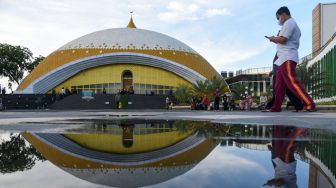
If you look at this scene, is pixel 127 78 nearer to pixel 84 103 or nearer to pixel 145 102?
pixel 145 102

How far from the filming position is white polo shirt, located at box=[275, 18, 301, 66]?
43.8 feet

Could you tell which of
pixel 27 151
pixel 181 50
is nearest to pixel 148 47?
pixel 181 50

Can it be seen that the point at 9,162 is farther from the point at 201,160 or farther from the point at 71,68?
the point at 71,68

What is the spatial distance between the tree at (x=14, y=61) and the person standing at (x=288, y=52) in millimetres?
60746

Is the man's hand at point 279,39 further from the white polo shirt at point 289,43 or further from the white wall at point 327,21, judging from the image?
the white wall at point 327,21

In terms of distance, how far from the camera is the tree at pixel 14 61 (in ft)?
219

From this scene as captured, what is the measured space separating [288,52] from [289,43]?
325 mm

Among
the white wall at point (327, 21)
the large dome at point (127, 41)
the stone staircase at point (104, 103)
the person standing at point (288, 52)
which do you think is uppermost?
the white wall at point (327, 21)

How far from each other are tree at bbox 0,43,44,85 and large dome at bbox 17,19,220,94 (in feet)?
37.5

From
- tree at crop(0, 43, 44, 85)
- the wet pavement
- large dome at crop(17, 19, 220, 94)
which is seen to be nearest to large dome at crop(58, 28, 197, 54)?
large dome at crop(17, 19, 220, 94)

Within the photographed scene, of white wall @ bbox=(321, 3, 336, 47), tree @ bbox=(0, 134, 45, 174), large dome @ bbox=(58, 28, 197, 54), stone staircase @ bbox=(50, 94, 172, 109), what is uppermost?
white wall @ bbox=(321, 3, 336, 47)

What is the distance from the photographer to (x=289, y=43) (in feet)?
44.1

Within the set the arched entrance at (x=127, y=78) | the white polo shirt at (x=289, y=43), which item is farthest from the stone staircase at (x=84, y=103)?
the white polo shirt at (x=289, y=43)

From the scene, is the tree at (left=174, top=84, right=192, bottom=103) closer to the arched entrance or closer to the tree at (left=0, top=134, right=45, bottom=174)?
the arched entrance
